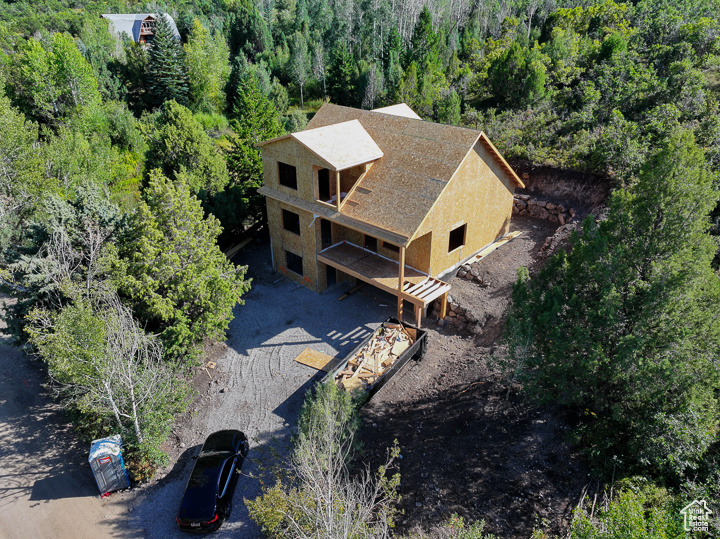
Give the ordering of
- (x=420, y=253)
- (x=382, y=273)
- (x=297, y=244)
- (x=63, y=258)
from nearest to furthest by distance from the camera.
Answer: (x=63, y=258) → (x=420, y=253) → (x=382, y=273) → (x=297, y=244)

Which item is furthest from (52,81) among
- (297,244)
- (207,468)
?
(207,468)

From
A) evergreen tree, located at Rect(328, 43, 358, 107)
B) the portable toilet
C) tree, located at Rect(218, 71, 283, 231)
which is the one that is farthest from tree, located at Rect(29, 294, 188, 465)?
evergreen tree, located at Rect(328, 43, 358, 107)

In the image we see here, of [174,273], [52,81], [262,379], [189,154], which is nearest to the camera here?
[174,273]

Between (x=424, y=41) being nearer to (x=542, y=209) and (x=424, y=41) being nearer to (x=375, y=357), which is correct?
(x=542, y=209)

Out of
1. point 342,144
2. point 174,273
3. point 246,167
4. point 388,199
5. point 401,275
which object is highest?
point 342,144

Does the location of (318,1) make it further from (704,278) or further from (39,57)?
(704,278)

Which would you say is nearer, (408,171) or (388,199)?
(388,199)

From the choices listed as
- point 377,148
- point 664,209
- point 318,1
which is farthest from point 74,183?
point 318,1
